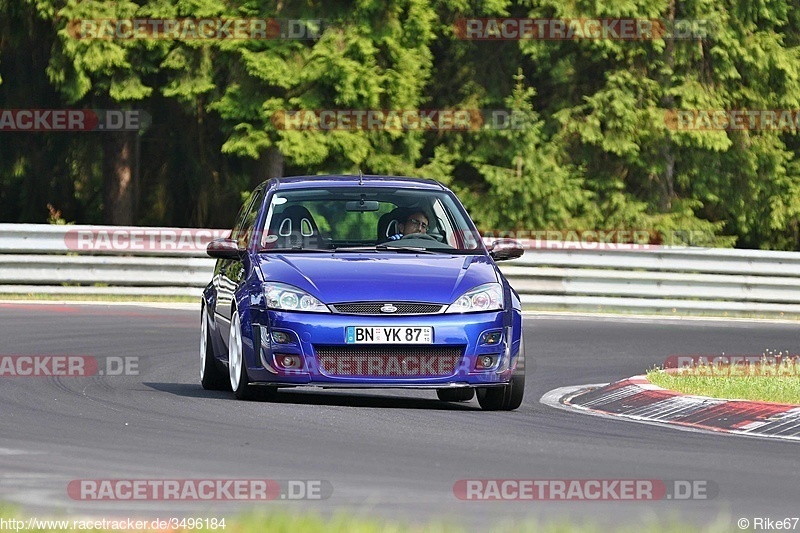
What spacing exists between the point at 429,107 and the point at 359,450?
85.9 feet

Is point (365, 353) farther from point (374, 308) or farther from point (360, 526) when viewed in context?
point (360, 526)

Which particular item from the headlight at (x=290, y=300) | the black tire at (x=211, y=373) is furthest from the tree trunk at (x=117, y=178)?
the headlight at (x=290, y=300)

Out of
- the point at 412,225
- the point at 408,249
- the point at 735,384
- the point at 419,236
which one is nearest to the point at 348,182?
the point at 412,225

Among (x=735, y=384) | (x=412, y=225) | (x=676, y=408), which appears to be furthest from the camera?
(x=735, y=384)

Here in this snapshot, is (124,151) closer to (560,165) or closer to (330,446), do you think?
(560,165)

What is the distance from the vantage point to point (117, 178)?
32.7m

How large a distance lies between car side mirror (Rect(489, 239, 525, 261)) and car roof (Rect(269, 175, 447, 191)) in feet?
2.76

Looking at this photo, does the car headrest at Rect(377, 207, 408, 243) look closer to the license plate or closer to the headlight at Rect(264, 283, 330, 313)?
the headlight at Rect(264, 283, 330, 313)

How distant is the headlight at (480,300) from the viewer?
11.3 metres

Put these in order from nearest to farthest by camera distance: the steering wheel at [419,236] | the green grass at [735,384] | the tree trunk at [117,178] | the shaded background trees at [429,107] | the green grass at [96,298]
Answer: the steering wheel at [419,236], the green grass at [735,384], the green grass at [96,298], the shaded background trees at [429,107], the tree trunk at [117,178]

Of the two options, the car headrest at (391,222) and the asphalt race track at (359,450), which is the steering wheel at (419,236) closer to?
the car headrest at (391,222)

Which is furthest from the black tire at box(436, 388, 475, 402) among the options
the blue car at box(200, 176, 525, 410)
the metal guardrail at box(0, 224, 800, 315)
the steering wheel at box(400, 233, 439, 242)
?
the metal guardrail at box(0, 224, 800, 315)

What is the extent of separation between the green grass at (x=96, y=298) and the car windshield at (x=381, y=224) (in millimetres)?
10204

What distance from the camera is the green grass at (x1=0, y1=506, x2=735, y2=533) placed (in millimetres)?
6484
